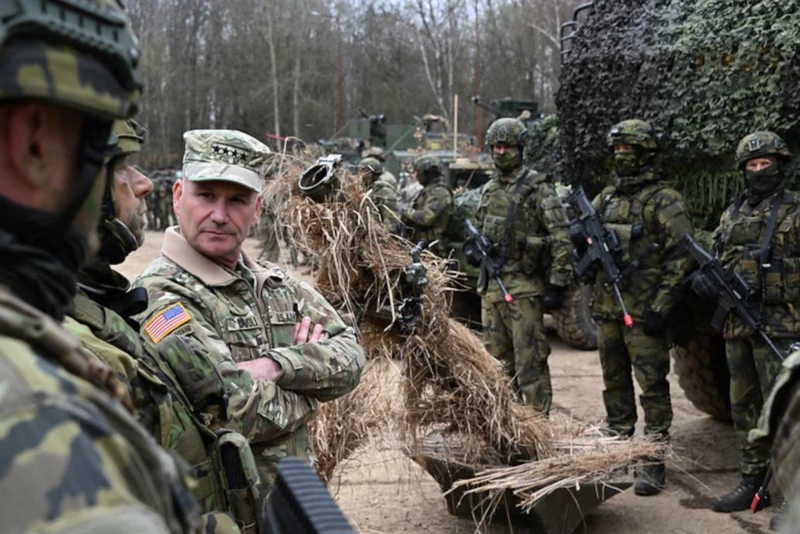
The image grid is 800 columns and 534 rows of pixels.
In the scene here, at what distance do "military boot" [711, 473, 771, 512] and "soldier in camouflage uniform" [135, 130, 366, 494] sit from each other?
2.89 metres

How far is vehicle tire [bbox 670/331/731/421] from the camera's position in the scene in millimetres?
5891

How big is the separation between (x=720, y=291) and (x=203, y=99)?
30.6 m

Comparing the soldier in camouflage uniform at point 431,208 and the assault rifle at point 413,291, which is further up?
the soldier in camouflage uniform at point 431,208

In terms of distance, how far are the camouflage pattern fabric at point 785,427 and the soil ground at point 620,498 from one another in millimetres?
2990

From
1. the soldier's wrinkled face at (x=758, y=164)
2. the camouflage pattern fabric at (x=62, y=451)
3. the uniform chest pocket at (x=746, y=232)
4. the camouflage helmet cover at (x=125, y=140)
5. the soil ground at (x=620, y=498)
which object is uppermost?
the soldier's wrinkled face at (x=758, y=164)

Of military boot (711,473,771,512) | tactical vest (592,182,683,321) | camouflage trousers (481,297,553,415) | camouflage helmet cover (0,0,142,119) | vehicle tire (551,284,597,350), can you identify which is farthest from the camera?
vehicle tire (551,284,597,350)

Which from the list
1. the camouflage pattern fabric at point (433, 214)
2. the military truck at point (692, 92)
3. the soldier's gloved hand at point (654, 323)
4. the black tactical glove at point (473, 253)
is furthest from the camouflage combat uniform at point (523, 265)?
the camouflage pattern fabric at point (433, 214)

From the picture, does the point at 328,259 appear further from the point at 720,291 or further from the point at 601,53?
the point at 601,53

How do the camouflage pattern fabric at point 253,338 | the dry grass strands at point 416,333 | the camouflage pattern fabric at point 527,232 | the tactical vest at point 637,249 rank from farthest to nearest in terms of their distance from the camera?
1. the camouflage pattern fabric at point 527,232
2. the tactical vest at point 637,249
3. the dry grass strands at point 416,333
4. the camouflage pattern fabric at point 253,338

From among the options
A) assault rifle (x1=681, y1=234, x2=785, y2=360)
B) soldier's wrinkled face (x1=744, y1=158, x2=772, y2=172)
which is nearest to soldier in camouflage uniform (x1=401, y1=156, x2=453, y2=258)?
assault rifle (x1=681, y1=234, x2=785, y2=360)

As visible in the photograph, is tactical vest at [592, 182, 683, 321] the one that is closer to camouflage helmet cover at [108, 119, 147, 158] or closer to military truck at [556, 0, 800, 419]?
military truck at [556, 0, 800, 419]

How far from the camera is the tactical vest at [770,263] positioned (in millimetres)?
4754

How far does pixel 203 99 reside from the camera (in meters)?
33.5

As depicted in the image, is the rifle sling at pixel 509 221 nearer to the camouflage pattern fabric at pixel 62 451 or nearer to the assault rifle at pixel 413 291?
the assault rifle at pixel 413 291
